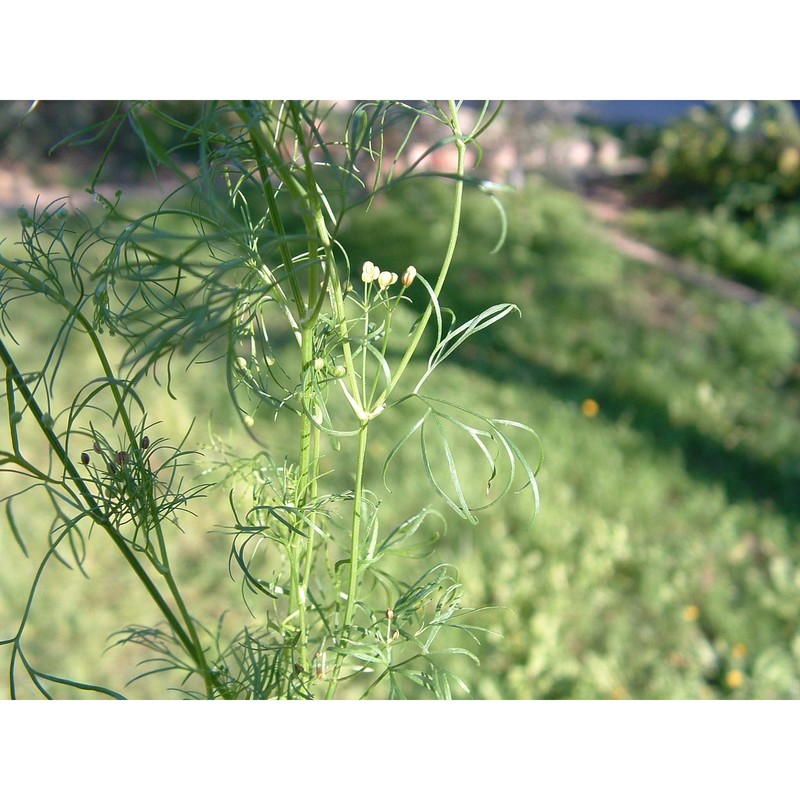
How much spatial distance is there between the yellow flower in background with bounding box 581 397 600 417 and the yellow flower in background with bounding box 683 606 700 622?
0.76m

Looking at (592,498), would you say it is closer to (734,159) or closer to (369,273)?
(369,273)

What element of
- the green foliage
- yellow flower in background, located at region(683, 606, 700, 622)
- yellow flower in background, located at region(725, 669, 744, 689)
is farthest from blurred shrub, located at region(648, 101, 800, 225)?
the green foliage

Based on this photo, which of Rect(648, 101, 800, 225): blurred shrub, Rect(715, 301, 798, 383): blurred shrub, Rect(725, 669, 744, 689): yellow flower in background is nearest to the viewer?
Rect(725, 669, 744, 689): yellow flower in background

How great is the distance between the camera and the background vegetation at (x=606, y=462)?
1782 mm

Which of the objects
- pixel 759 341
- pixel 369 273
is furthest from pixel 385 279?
pixel 759 341

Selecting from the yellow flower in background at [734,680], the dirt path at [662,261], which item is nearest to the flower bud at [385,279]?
the yellow flower in background at [734,680]

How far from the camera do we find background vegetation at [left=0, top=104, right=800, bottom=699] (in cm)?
178

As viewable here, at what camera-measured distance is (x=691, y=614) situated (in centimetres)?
190

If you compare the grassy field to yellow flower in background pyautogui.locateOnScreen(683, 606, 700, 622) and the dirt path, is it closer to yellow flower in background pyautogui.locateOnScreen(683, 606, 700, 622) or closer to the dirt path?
yellow flower in background pyautogui.locateOnScreen(683, 606, 700, 622)

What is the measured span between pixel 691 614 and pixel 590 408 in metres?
0.81

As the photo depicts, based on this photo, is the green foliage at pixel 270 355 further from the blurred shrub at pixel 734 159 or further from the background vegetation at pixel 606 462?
the blurred shrub at pixel 734 159

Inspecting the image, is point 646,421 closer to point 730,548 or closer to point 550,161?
point 730,548
